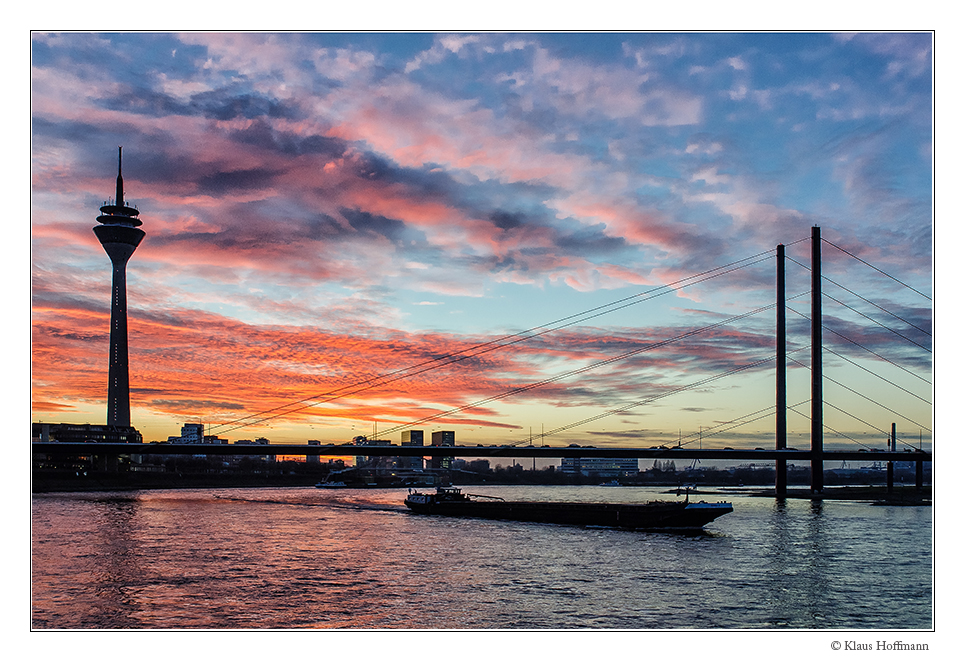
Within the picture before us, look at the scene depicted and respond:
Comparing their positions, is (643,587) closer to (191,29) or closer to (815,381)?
(191,29)

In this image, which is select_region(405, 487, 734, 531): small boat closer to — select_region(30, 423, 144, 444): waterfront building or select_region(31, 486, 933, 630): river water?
select_region(31, 486, 933, 630): river water

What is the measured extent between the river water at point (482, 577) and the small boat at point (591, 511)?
1951 mm

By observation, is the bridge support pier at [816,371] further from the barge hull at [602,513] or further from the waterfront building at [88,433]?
the waterfront building at [88,433]

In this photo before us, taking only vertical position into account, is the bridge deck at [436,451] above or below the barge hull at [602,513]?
above

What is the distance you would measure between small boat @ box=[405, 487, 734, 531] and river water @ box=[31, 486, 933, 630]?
6.40 feet

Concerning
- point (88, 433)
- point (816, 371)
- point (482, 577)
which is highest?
point (816, 371)

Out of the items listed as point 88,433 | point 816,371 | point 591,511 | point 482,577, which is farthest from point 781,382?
point 88,433

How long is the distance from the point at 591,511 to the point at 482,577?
35431mm

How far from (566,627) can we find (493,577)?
432 inches

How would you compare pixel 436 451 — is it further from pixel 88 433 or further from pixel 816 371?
pixel 88 433

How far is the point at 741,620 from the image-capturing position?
24812mm

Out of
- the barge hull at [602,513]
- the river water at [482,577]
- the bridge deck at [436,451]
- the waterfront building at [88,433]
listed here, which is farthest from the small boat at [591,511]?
the waterfront building at [88,433]

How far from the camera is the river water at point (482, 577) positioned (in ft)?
82.4

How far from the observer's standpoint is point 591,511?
222ft
